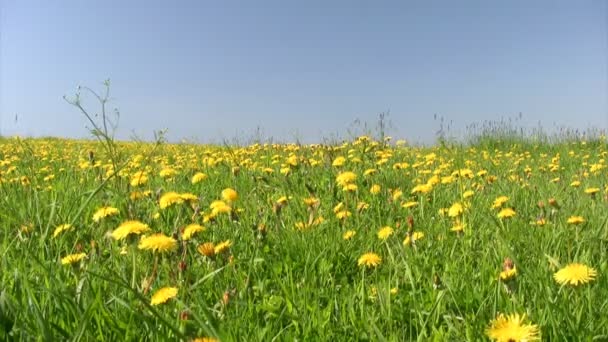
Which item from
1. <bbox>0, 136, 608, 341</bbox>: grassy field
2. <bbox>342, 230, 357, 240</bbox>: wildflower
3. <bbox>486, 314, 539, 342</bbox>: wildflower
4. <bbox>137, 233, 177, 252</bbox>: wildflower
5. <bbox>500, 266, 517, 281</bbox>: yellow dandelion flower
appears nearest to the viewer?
<bbox>486, 314, 539, 342</bbox>: wildflower

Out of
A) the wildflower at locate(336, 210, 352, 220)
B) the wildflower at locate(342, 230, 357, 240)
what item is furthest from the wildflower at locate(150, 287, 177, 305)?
the wildflower at locate(336, 210, 352, 220)

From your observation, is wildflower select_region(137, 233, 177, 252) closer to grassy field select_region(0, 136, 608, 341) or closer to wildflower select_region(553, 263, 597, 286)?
grassy field select_region(0, 136, 608, 341)

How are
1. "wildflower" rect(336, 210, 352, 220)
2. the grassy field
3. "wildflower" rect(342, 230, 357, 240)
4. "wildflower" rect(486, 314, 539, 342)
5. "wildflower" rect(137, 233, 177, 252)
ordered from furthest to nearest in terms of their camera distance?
1. "wildflower" rect(336, 210, 352, 220)
2. "wildflower" rect(342, 230, 357, 240)
3. "wildflower" rect(137, 233, 177, 252)
4. the grassy field
5. "wildflower" rect(486, 314, 539, 342)

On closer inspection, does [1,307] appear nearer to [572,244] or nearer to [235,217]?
[235,217]

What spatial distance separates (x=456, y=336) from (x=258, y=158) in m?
4.71

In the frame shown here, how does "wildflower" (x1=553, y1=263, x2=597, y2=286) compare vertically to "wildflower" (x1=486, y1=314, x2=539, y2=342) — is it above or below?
above

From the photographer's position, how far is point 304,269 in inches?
80.0

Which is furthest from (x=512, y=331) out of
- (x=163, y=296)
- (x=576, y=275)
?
(x=163, y=296)

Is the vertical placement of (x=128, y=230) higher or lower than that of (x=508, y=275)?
higher

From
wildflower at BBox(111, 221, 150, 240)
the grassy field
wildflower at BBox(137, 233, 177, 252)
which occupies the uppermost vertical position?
wildflower at BBox(111, 221, 150, 240)

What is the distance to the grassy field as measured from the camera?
130cm

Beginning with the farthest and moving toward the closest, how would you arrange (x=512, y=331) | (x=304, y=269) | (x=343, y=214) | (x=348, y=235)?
(x=343, y=214)
(x=348, y=235)
(x=304, y=269)
(x=512, y=331)

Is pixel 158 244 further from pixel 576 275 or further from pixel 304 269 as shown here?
pixel 576 275

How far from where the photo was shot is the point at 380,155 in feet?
15.7
